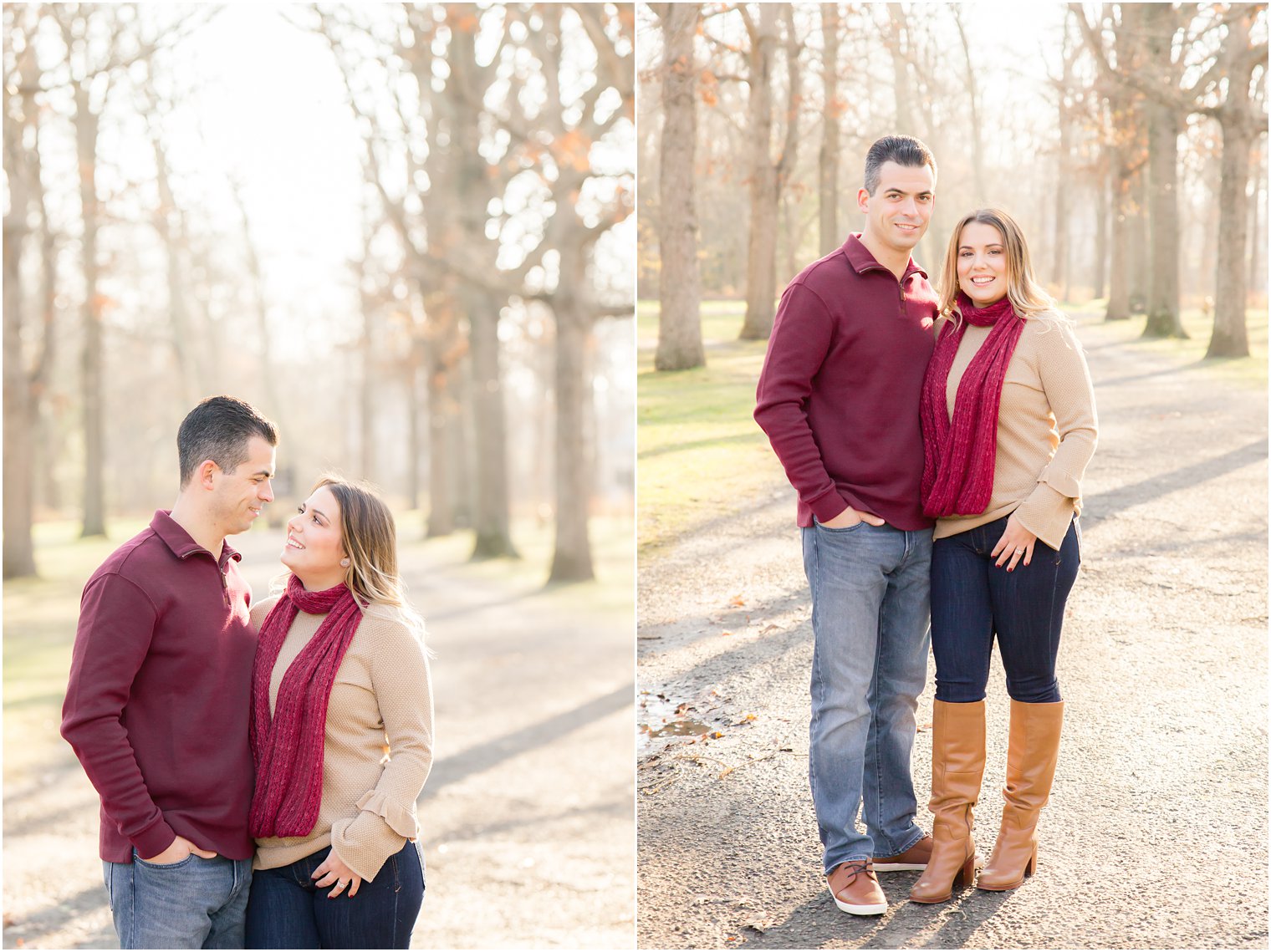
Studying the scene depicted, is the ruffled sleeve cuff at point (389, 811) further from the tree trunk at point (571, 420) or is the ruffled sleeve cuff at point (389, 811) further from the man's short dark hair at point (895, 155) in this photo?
the tree trunk at point (571, 420)

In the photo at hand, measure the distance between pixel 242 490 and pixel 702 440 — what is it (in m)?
3.54

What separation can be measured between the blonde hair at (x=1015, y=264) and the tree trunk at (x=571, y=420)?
10.5 metres

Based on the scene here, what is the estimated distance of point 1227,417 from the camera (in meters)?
6.75

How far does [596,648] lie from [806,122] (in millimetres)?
6389

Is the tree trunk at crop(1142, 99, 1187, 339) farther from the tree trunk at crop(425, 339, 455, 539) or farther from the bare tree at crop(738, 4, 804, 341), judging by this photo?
the tree trunk at crop(425, 339, 455, 539)

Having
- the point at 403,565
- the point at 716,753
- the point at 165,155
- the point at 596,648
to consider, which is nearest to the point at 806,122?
the point at 716,753

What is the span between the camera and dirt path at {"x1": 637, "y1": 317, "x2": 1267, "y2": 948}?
3.25 metres

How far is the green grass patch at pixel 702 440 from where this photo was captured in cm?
568

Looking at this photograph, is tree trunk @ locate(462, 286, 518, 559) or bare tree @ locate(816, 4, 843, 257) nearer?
bare tree @ locate(816, 4, 843, 257)

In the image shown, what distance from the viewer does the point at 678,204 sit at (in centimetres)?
651

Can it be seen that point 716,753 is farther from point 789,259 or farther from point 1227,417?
point 1227,417

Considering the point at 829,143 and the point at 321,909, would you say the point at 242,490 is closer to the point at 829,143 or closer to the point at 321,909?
the point at 321,909

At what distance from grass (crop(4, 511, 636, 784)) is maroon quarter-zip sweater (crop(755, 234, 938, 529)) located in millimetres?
3300

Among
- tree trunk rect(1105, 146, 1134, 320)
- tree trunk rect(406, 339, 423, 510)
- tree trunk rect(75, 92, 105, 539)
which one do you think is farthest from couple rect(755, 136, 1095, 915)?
tree trunk rect(406, 339, 423, 510)
